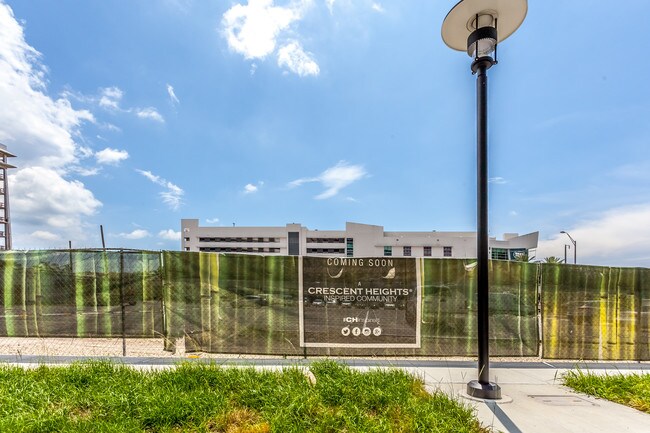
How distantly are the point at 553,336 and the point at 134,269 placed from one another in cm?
889

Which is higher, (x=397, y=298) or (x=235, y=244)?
(x=397, y=298)

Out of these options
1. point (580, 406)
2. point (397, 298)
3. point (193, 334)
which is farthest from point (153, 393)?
point (580, 406)

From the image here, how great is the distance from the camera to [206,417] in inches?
133

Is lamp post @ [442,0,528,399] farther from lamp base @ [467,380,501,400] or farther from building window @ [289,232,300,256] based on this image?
building window @ [289,232,300,256]

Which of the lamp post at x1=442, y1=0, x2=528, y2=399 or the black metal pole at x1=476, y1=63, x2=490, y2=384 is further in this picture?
the black metal pole at x1=476, y1=63, x2=490, y2=384

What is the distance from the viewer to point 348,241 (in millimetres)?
63688

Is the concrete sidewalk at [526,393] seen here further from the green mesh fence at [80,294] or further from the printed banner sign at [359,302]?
the green mesh fence at [80,294]

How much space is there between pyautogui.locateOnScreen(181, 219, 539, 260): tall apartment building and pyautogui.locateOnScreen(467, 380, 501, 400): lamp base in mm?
51735

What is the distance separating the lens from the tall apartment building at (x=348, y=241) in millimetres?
60188

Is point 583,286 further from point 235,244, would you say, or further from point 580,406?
point 235,244

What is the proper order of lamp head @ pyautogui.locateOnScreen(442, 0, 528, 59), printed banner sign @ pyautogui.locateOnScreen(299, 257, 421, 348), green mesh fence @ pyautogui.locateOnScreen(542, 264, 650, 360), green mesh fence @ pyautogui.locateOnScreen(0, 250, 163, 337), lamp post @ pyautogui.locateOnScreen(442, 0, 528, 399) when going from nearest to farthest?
lamp head @ pyautogui.locateOnScreen(442, 0, 528, 59) → lamp post @ pyautogui.locateOnScreen(442, 0, 528, 399) → printed banner sign @ pyautogui.locateOnScreen(299, 257, 421, 348) → green mesh fence @ pyautogui.locateOnScreen(542, 264, 650, 360) → green mesh fence @ pyautogui.locateOnScreen(0, 250, 163, 337)

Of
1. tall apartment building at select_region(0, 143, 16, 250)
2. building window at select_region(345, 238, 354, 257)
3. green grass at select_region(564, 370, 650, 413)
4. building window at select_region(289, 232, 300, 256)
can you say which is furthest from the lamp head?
tall apartment building at select_region(0, 143, 16, 250)

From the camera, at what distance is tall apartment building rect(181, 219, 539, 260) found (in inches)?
2370

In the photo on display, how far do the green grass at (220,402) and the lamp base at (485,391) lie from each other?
54 cm
